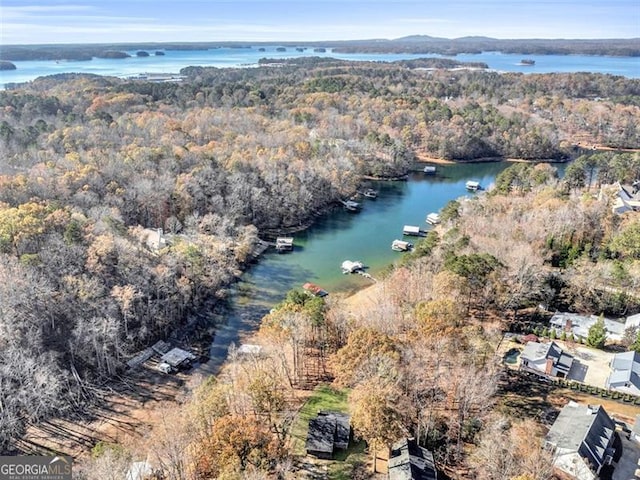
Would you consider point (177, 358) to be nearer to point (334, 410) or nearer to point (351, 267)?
point (334, 410)

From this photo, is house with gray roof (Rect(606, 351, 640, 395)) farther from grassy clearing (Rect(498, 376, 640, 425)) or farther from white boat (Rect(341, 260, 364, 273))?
white boat (Rect(341, 260, 364, 273))

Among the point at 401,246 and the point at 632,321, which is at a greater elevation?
the point at 632,321

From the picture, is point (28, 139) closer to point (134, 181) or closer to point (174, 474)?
point (134, 181)

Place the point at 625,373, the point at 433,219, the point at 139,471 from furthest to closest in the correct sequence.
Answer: the point at 433,219 → the point at 625,373 → the point at 139,471

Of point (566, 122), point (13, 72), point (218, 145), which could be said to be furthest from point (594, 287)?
point (13, 72)

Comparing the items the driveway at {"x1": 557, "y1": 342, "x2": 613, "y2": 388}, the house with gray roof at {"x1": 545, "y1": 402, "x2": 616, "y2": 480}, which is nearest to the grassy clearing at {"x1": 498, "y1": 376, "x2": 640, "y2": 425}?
the driveway at {"x1": 557, "y1": 342, "x2": 613, "y2": 388}

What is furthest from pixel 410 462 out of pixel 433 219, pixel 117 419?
pixel 433 219

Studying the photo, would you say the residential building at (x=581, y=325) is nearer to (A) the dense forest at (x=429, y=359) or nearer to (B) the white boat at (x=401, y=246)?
(A) the dense forest at (x=429, y=359)
